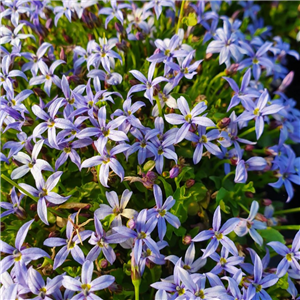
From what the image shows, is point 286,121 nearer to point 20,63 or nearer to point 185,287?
point 185,287

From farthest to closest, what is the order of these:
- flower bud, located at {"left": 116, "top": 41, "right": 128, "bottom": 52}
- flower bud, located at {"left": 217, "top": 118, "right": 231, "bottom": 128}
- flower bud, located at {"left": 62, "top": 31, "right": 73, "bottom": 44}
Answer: flower bud, located at {"left": 62, "top": 31, "right": 73, "bottom": 44}, flower bud, located at {"left": 116, "top": 41, "right": 128, "bottom": 52}, flower bud, located at {"left": 217, "top": 118, "right": 231, "bottom": 128}

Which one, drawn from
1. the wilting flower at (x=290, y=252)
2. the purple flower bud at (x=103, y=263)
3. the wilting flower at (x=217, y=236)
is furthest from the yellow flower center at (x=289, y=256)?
the purple flower bud at (x=103, y=263)

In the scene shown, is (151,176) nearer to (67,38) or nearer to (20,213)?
(20,213)

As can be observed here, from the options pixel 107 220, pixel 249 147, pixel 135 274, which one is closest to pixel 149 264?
pixel 135 274

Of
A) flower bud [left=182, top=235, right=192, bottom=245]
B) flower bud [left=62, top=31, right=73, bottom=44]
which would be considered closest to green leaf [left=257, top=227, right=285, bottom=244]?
flower bud [left=182, top=235, right=192, bottom=245]

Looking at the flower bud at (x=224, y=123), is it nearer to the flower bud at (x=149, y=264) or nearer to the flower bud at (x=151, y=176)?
the flower bud at (x=151, y=176)

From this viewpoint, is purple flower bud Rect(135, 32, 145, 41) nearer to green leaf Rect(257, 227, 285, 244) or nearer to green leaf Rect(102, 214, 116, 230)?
green leaf Rect(102, 214, 116, 230)

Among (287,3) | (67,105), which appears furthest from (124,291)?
(287,3)
